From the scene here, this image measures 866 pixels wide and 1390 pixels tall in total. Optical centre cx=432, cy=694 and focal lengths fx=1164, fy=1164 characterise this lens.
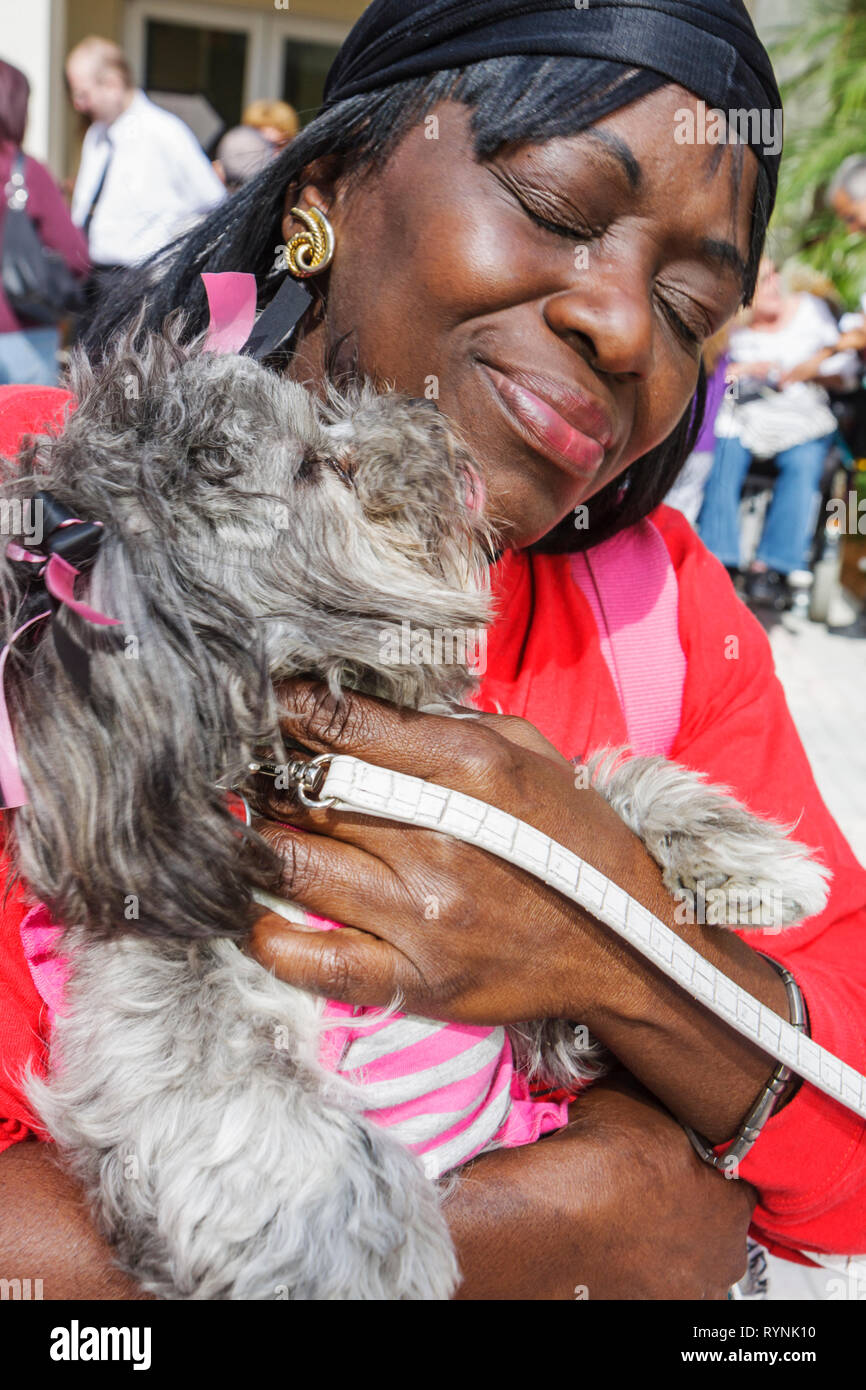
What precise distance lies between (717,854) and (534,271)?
983 millimetres

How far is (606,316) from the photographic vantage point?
1794 mm

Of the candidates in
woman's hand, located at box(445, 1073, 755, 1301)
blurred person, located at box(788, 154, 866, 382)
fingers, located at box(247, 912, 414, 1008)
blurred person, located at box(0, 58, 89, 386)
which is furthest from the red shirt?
blurred person, located at box(788, 154, 866, 382)

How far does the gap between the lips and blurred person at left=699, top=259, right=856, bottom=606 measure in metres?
7.50

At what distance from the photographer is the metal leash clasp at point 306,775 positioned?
5.27 ft

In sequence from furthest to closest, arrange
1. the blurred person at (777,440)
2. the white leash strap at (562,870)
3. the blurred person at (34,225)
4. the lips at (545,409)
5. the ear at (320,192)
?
the blurred person at (777,440) → the blurred person at (34,225) → the ear at (320,192) → the lips at (545,409) → the white leash strap at (562,870)

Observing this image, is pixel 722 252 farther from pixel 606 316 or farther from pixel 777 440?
pixel 777 440

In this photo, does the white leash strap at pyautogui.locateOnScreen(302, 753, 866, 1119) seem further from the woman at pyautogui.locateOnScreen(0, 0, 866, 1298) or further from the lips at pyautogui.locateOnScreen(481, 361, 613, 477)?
the lips at pyautogui.locateOnScreen(481, 361, 613, 477)

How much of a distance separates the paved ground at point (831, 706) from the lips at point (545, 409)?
458 cm

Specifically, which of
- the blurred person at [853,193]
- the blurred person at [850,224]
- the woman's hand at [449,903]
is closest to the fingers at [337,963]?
the woman's hand at [449,903]

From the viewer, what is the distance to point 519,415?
1823 millimetres

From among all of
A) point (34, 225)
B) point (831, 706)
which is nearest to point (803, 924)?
point (34, 225)

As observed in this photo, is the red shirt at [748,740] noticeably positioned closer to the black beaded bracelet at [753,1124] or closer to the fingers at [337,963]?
the black beaded bracelet at [753,1124]
